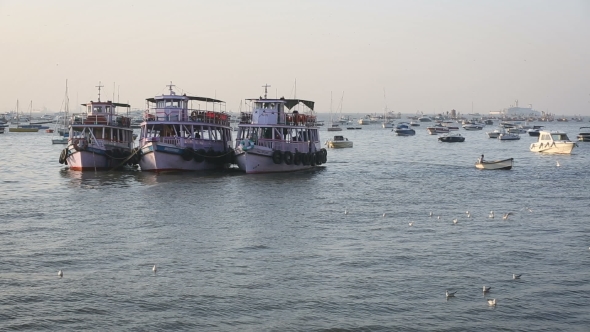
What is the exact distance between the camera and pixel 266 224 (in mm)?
35938

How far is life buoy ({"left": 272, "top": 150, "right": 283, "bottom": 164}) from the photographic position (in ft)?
196

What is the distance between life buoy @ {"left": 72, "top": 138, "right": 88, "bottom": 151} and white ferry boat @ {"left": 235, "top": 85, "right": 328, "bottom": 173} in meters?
12.2

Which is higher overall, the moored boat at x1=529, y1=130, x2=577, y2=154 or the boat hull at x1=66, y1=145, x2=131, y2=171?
the moored boat at x1=529, y1=130, x2=577, y2=154

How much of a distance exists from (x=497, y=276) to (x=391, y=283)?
371 cm

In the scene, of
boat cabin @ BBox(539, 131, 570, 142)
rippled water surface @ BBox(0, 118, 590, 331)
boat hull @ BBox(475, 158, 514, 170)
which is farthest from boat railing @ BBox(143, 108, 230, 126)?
boat cabin @ BBox(539, 131, 570, 142)

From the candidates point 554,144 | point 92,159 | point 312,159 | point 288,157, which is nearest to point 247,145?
point 288,157

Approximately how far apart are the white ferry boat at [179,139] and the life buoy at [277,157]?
4944 millimetres

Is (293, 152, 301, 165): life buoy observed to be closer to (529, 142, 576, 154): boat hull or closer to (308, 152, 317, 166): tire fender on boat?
(308, 152, 317, 166): tire fender on boat

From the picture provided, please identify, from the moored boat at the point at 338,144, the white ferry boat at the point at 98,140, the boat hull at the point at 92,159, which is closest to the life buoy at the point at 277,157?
the white ferry boat at the point at 98,140

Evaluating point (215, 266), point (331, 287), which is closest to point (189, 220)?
point (215, 266)

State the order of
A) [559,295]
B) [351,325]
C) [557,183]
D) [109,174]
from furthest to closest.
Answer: [109,174]
[557,183]
[559,295]
[351,325]

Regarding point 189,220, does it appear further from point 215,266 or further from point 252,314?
point 252,314

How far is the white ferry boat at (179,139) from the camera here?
59.0 metres

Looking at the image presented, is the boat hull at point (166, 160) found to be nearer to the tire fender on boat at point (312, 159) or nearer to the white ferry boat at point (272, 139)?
the white ferry boat at point (272, 139)
